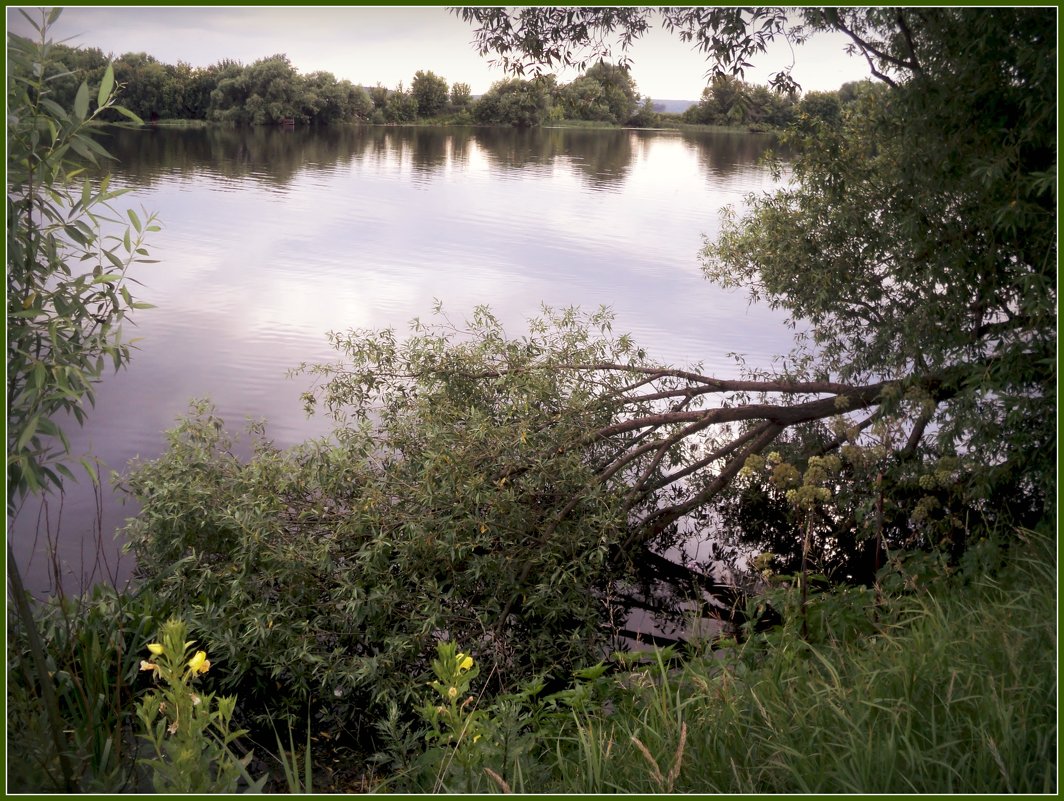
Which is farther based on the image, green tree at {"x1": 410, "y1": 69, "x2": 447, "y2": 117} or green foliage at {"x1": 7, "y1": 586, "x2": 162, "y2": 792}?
green tree at {"x1": 410, "y1": 69, "x2": 447, "y2": 117}

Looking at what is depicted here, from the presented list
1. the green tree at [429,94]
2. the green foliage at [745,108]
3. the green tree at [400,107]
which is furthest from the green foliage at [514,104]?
the green foliage at [745,108]

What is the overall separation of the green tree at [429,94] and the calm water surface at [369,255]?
1.10 m

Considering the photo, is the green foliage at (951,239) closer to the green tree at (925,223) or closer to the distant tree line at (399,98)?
the green tree at (925,223)

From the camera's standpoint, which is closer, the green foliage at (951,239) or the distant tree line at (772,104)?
the green foliage at (951,239)

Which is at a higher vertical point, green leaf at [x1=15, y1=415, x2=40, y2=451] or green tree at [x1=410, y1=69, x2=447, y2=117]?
green tree at [x1=410, y1=69, x2=447, y2=117]

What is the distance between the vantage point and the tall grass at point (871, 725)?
223 centimetres

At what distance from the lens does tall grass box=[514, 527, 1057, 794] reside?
2.23m

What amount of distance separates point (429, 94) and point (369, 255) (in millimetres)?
5888

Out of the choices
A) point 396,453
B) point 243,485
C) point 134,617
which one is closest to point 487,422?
point 396,453

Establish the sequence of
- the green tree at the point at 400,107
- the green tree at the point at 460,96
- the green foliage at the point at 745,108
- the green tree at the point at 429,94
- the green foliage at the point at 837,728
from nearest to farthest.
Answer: the green foliage at the point at 837,728, the green foliage at the point at 745,108, the green tree at the point at 429,94, the green tree at the point at 460,96, the green tree at the point at 400,107

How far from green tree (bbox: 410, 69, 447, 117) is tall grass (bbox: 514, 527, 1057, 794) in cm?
460

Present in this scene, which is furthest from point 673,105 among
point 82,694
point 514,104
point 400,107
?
point 82,694

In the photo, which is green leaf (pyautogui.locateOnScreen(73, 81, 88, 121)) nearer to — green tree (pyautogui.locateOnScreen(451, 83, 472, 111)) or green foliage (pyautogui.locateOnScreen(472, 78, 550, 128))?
green foliage (pyautogui.locateOnScreen(472, 78, 550, 128))

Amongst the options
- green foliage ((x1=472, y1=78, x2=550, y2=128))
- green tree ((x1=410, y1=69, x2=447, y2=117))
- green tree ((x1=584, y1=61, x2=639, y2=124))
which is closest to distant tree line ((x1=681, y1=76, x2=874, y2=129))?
green tree ((x1=584, y1=61, x2=639, y2=124))
